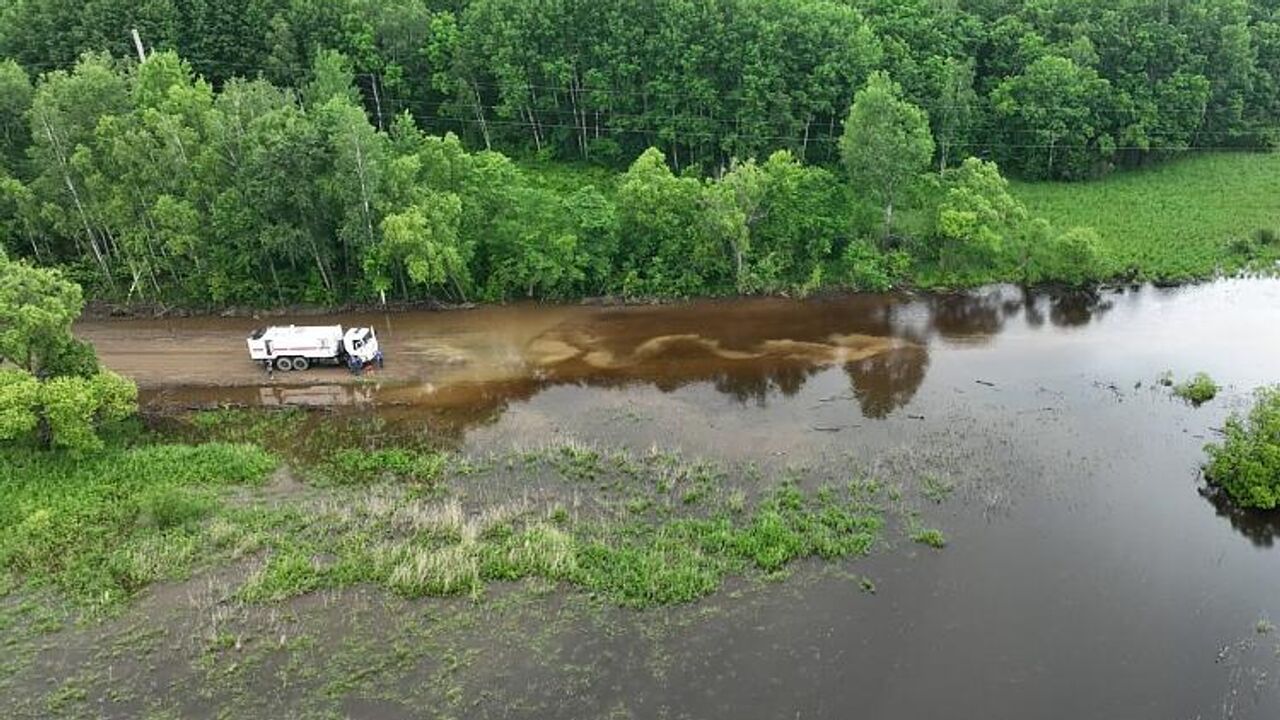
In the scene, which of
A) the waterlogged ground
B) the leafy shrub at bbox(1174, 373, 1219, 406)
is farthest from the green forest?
the leafy shrub at bbox(1174, 373, 1219, 406)

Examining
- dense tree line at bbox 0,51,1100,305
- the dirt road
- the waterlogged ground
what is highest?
dense tree line at bbox 0,51,1100,305

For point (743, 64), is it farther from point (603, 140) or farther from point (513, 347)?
point (513, 347)

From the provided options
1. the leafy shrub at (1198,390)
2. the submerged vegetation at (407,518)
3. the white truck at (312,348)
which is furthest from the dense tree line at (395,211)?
the submerged vegetation at (407,518)

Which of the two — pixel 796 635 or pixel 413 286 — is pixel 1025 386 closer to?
pixel 796 635

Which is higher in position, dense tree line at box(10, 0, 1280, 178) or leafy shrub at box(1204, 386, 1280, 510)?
dense tree line at box(10, 0, 1280, 178)

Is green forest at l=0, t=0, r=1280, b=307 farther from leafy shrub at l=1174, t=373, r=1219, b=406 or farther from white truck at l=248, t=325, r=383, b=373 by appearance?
leafy shrub at l=1174, t=373, r=1219, b=406

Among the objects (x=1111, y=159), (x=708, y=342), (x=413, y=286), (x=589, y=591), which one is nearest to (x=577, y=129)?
(x=413, y=286)
